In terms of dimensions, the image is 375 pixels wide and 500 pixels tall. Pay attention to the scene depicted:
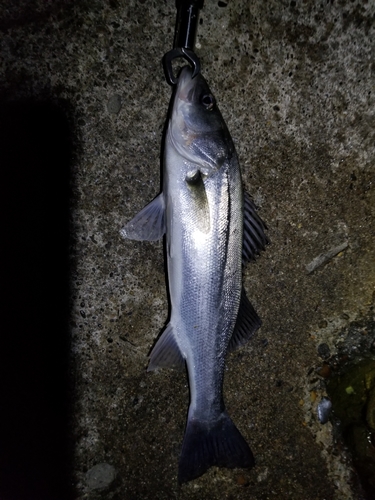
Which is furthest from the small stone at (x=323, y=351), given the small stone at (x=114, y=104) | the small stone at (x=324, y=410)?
the small stone at (x=114, y=104)

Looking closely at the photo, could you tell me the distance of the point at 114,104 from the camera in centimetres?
197

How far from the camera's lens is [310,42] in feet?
7.08

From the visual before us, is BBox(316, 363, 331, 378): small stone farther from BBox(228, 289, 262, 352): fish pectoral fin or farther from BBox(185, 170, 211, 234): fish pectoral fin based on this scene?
BBox(185, 170, 211, 234): fish pectoral fin

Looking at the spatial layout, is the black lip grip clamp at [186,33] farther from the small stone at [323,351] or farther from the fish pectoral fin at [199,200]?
the small stone at [323,351]

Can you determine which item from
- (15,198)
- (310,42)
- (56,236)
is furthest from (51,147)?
(310,42)

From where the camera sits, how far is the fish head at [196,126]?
1795 mm

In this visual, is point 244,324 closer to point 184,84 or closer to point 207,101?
point 207,101

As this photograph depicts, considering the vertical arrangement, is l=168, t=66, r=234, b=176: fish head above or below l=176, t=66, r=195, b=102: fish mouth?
below

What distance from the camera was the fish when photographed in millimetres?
1808

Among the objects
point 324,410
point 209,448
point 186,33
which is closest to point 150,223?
point 186,33

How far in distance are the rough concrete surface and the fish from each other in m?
0.19

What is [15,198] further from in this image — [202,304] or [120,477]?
[120,477]

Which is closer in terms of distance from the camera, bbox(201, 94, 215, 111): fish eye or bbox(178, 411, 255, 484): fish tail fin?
bbox(201, 94, 215, 111): fish eye

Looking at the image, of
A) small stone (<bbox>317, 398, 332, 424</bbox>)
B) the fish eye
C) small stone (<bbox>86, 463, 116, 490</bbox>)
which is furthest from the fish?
small stone (<bbox>317, 398, 332, 424</bbox>)
